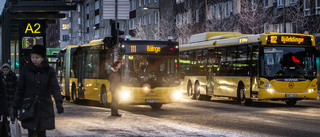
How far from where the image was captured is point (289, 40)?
2325cm

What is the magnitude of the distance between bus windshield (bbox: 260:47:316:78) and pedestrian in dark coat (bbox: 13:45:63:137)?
15174 mm

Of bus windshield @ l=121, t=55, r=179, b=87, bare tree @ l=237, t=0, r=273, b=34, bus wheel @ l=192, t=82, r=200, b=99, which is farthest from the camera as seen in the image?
bare tree @ l=237, t=0, r=273, b=34

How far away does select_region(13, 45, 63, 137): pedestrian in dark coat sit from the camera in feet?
28.1

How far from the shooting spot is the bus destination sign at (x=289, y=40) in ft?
75.5

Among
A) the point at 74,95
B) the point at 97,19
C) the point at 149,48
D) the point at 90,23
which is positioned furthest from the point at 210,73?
the point at 90,23

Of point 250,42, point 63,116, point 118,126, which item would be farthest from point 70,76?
point 118,126

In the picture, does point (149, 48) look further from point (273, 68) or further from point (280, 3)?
point (280, 3)

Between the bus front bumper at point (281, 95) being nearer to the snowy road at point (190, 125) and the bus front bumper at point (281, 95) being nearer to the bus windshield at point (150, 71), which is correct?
the bus windshield at point (150, 71)

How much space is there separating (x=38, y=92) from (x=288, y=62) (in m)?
15.9

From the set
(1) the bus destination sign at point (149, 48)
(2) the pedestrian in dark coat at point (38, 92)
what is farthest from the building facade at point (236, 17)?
(2) the pedestrian in dark coat at point (38, 92)

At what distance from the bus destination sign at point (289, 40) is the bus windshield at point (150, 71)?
153 inches

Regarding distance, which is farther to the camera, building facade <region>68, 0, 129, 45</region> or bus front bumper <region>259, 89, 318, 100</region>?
building facade <region>68, 0, 129, 45</region>

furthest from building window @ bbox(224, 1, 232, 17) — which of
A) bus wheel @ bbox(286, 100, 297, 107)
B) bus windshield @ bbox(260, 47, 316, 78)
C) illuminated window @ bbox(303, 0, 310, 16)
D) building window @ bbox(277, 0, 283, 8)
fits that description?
bus windshield @ bbox(260, 47, 316, 78)

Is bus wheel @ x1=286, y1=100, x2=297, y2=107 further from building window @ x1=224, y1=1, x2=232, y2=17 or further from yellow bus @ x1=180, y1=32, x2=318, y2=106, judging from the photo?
building window @ x1=224, y1=1, x2=232, y2=17
